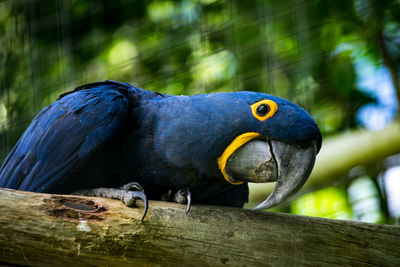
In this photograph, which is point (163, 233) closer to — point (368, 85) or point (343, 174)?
point (343, 174)

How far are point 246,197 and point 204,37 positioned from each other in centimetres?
204

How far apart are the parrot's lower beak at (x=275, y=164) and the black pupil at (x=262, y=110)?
4.4 inches

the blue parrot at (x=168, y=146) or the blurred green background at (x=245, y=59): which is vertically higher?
the blurred green background at (x=245, y=59)

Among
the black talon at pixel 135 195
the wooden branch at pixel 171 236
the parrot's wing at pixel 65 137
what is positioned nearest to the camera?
the wooden branch at pixel 171 236

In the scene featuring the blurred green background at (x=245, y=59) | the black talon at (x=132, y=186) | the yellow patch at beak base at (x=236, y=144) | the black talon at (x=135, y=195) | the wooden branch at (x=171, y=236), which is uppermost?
the blurred green background at (x=245, y=59)

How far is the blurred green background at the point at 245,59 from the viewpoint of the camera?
11.6ft

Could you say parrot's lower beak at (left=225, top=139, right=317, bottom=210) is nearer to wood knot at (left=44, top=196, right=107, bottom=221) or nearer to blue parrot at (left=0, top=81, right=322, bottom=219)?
blue parrot at (left=0, top=81, right=322, bottom=219)

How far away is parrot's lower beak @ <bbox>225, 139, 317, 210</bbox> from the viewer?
6.23 ft

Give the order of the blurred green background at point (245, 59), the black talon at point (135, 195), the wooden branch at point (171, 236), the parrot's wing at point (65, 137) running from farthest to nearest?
the blurred green background at point (245, 59)
the parrot's wing at point (65, 137)
the black talon at point (135, 195)
the wooden branch at point (171, 236)

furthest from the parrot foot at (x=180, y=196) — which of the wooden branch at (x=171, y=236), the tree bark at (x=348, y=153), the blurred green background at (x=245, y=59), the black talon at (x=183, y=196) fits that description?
the blurred green background at (x=245, y=59)

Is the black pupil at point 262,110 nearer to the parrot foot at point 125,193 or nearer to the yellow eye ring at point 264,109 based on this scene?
the yellow eye ring at point 264,109

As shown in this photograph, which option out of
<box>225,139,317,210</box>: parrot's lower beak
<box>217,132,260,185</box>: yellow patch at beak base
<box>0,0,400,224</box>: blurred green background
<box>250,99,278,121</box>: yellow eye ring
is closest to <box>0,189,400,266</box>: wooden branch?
<box>225,139,317,210</box>: parrot's lower beak

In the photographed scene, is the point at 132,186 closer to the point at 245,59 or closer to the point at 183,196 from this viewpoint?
the point at 183,196

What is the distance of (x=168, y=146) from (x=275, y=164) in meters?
0.47
